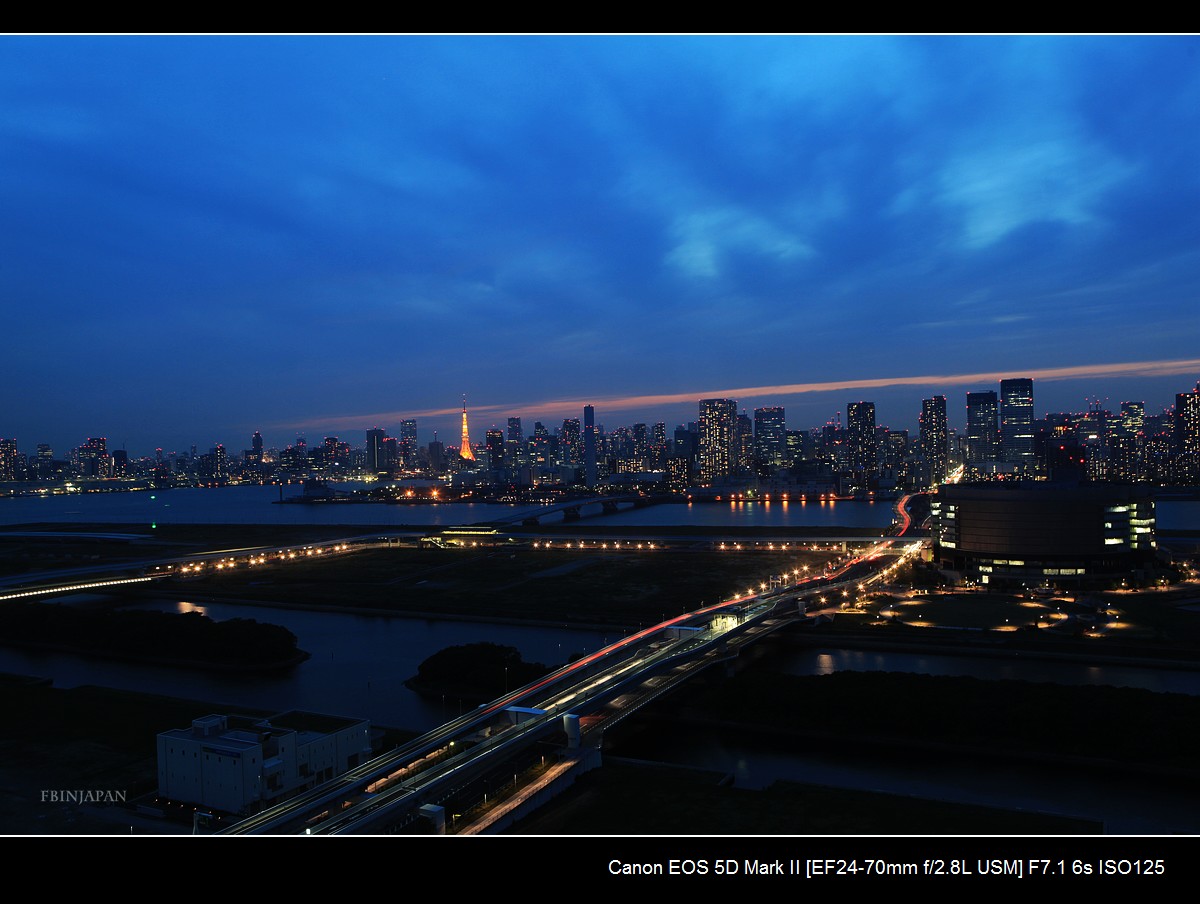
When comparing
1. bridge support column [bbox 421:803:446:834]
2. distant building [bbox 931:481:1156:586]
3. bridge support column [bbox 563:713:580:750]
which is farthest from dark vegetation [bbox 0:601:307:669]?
distant building [bbox 931:481:1156:586]

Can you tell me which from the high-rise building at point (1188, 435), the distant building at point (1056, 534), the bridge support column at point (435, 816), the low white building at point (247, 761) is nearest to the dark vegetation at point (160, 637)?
the low white building at point (247, 761)

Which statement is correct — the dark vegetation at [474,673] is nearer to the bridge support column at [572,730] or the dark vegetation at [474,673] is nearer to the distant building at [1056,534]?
the bridge support column at [572,730]

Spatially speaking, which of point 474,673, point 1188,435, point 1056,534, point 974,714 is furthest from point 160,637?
point 1188,435

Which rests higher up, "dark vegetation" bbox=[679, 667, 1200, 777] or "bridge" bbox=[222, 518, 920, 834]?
"bridge" bbox=[222, 518, 920, 834]

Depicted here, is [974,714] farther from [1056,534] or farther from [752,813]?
[1056,534]

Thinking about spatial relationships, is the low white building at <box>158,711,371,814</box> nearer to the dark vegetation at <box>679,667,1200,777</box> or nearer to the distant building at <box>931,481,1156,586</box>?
the dark vegetation at <box>679,667,1200,777</box>

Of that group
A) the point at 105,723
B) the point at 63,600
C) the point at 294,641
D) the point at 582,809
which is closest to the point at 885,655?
the point at 582,809
